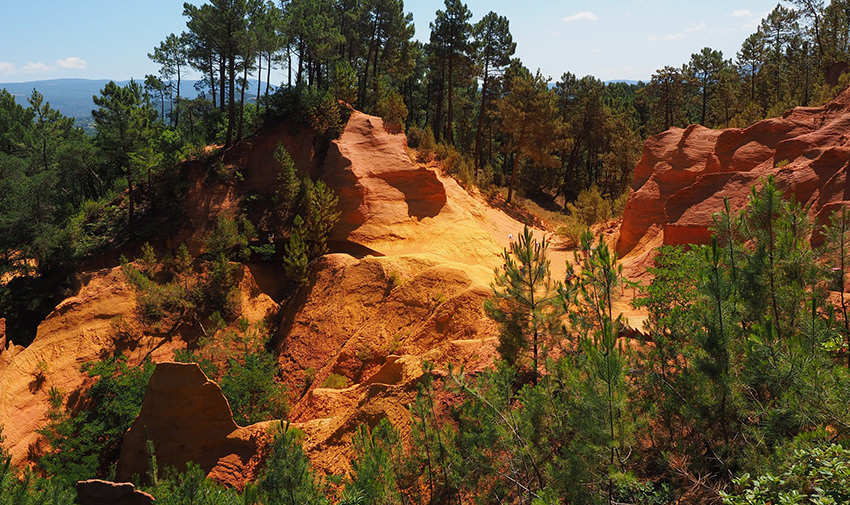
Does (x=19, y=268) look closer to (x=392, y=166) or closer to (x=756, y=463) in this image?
(x=392, y=166)

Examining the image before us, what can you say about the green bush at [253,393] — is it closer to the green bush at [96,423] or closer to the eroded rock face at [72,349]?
the green bush at [96,423]

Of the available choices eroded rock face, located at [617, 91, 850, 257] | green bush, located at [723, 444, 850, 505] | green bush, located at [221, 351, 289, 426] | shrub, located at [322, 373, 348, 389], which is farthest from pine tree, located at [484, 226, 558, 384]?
eroded rock face, located at [617, 91, 850, 257]

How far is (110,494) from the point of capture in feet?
30.4

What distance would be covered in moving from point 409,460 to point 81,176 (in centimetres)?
3883

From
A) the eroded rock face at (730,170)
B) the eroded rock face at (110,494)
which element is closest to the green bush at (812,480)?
the eroded rock face at (110,494)

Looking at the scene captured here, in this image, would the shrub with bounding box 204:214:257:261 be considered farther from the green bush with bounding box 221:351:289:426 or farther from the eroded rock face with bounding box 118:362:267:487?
the eroded rock face with bounding box 118:362:267:487

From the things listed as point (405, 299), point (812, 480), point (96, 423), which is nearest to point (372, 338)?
point (405, 299)

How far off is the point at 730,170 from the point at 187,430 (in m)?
22.5

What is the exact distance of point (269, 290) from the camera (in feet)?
77.4

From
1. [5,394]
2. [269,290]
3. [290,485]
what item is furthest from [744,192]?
[5,394]

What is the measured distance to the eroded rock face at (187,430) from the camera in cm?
1176

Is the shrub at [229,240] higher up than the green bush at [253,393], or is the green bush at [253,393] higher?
the shrub at [229,240]

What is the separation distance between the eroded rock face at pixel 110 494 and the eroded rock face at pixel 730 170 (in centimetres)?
1737

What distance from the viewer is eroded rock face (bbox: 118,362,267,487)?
11758 millimetres
